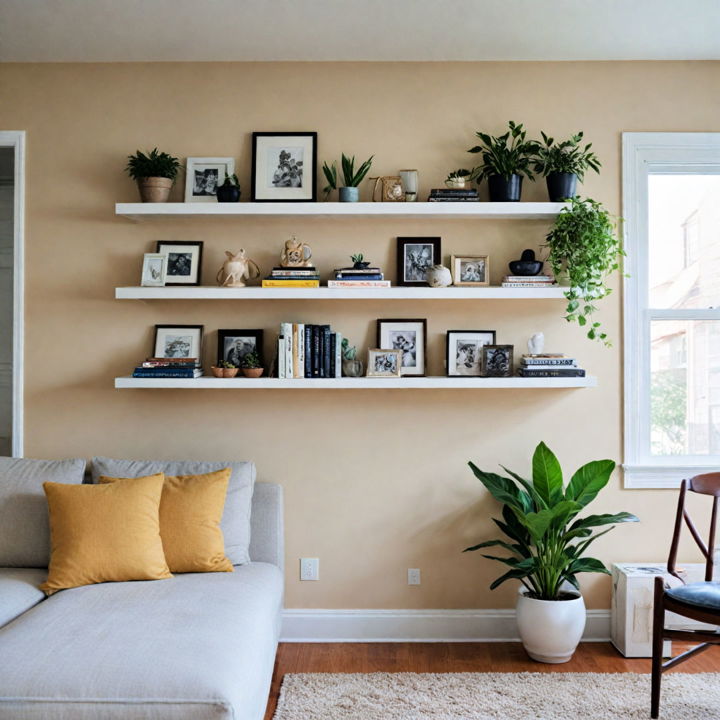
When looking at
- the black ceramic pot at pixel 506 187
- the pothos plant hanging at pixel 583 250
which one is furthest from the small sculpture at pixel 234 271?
the pothos plant hanging at pixel 583 250

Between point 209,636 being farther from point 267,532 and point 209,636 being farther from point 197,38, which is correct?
point 197,38

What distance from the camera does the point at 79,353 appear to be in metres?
3.38

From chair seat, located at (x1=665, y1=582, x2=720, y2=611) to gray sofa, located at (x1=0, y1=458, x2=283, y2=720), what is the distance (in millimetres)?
1520

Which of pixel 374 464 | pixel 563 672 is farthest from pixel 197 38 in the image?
pixel 563 672

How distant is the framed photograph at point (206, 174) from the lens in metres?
3.35

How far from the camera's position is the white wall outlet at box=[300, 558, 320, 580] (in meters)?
3.36

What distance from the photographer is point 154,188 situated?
3225mm

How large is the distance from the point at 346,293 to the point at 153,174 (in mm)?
1057

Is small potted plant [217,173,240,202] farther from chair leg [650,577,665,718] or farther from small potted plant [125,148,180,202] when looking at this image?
chair leg [650,577,665,718]

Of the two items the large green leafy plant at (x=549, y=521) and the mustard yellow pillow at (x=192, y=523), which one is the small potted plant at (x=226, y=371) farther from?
the large green leafy plant at (x=549, y=521)

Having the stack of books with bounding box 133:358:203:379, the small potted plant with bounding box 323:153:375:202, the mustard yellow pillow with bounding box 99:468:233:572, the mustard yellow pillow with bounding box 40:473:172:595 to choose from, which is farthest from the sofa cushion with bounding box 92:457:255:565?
the small potted plant with bounding box 323:153:375:202

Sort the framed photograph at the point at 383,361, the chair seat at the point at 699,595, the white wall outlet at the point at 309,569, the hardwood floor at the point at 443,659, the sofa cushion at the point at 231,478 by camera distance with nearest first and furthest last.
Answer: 1. the chair seat at the point at 699,595
2. the sofa cushion at the point at 231,478
3. the hardwood floor at the point at 443,659
4. the framed photograph at the point at 383,361
5. the white wall outlet at the point at 309,569

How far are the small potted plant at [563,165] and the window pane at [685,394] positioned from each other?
2.80 feet

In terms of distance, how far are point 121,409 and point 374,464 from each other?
1.26m
